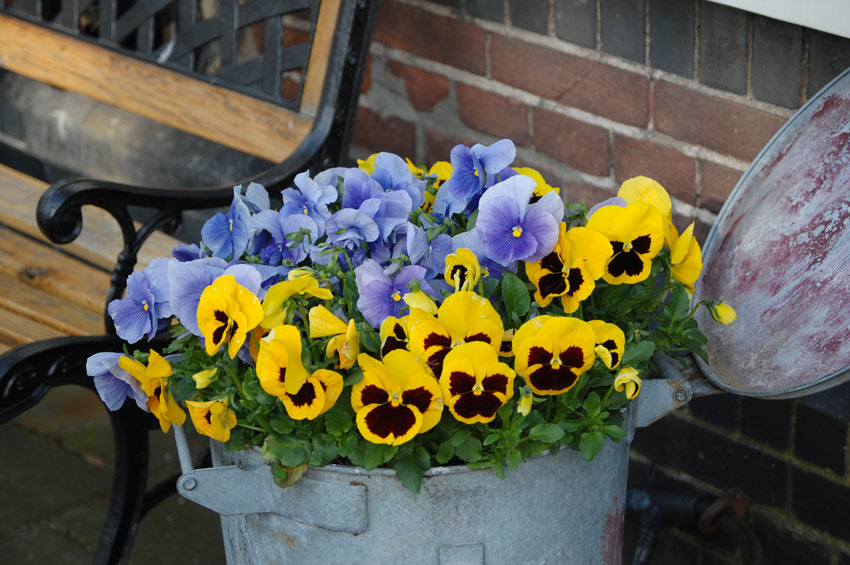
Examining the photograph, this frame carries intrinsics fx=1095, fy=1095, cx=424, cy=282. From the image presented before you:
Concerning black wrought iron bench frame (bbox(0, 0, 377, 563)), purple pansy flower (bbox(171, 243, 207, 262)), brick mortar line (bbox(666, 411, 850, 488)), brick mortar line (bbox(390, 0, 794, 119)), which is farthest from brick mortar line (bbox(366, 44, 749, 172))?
purple pansy flower (bbox(171, 243, 207, 262))

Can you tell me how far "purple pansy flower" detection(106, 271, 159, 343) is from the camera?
1.31 meters

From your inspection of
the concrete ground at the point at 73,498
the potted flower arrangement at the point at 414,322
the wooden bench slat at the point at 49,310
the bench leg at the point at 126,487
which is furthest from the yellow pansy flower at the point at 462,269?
the concrete ground at the point at 73,498

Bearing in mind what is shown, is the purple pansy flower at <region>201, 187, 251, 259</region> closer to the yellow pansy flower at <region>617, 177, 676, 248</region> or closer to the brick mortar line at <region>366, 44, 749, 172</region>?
the yellow pansy flower at <region>617, 177, 676, 248</region>

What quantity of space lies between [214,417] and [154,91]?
1.35m

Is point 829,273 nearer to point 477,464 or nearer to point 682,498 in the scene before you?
point 477,464

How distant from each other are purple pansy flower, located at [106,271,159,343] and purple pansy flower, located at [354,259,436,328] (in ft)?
0.86

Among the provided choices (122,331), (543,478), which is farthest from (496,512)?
(122,331)

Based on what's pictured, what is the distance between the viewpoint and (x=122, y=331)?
131cm

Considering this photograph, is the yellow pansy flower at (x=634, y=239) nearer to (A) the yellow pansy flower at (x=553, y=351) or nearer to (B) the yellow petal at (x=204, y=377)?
(A) the yellow pansy flower at (x=553, y=351)

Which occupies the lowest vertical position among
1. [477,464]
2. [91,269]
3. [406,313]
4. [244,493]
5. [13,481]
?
[13,481]

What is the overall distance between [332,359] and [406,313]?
0.11m

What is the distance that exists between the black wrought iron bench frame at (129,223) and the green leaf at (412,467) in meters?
0.64

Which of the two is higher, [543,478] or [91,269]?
[543,478]

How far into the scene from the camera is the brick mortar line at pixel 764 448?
189 centimetres
